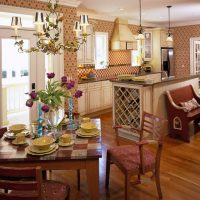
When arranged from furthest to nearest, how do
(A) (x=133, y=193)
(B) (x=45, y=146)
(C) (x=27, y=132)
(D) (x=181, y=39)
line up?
(D) (x=181, y=39) < (A) (x=133, y=193) < (C) (x=27, y=132) < (B) (x=45, y=146)

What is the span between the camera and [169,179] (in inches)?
124

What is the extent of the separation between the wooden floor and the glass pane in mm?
1933

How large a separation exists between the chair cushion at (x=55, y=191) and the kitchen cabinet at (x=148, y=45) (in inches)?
297

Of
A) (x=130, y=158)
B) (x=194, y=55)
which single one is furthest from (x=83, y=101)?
(x=194, y=55)

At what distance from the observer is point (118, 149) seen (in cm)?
287

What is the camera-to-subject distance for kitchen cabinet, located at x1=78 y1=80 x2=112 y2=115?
6.37m

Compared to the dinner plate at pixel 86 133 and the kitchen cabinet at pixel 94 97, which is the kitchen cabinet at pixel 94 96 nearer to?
the kitchen cabinet at pixel 94 97

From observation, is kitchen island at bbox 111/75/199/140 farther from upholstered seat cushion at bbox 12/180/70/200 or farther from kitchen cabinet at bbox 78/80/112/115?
upholstered seat cushion at bbox 12/180/70/200

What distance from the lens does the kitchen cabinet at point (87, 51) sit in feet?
21.0

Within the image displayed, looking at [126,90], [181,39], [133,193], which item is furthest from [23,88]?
[181,39]

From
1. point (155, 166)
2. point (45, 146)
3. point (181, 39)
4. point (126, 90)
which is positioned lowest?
point (155, 166)

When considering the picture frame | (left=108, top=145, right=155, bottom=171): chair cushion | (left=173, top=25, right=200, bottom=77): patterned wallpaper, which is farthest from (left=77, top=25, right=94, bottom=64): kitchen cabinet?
(left=173, top=25, right=200, bottom=77): patterned wallpaper

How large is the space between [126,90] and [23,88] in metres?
2.00

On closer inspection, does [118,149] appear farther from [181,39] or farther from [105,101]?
[181,39]
